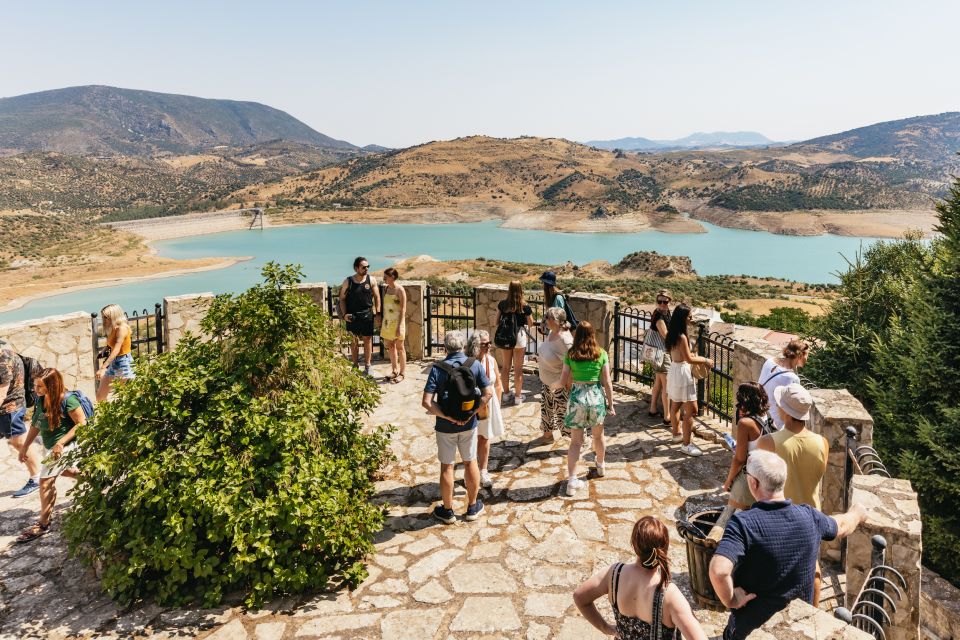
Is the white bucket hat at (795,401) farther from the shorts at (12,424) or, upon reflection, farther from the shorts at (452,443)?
the shorts at (12,424)

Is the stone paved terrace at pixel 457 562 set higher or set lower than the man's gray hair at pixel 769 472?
lower

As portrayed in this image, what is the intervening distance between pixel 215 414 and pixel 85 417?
1864 mm

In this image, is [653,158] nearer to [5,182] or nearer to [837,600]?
[5,182]

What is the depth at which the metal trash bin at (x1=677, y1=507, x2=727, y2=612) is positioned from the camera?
150 inches

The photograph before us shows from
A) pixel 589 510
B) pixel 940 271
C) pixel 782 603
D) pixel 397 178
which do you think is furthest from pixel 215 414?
pixel 397 178

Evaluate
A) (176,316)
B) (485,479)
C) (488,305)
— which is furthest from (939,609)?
(176,316)

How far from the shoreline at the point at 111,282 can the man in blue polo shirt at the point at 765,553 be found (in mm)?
44805

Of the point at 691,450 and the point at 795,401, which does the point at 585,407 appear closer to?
the point at 691,450

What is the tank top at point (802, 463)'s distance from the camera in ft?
12.6

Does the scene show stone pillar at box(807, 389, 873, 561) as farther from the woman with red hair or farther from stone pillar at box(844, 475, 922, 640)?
the woman with red hair

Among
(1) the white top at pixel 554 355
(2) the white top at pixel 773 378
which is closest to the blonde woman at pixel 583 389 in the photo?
(1) the white top at pixel 554 355

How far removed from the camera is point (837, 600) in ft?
14.8

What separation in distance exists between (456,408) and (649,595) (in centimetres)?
262

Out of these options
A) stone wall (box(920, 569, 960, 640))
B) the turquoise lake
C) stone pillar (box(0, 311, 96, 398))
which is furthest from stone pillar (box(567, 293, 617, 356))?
the turquoise lake
